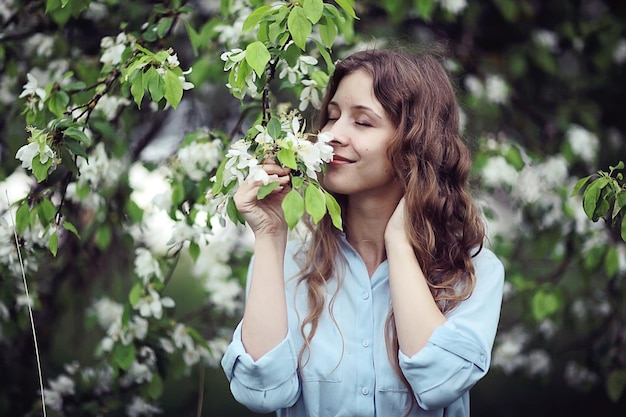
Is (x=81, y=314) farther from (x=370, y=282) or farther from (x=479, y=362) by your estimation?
(x=479, y=362)

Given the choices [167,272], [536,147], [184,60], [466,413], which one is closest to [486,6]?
[536,147]

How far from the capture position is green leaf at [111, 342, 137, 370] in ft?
8.47

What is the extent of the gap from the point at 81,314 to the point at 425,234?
2.26 m

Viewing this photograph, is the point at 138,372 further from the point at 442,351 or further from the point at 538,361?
the point at 538,361

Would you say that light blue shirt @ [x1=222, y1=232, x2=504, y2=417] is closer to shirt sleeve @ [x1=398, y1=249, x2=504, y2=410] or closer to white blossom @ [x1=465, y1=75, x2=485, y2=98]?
shirt sleeve @ [x1=398, y1=249, x2=504, y2=410]

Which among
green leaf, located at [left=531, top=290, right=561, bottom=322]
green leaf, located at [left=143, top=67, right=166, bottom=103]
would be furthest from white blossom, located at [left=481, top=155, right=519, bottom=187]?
green leaf, located at [left=143, top=67, right=166, bottom=103]

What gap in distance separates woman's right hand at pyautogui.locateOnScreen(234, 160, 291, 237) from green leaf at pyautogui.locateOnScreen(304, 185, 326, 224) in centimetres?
17

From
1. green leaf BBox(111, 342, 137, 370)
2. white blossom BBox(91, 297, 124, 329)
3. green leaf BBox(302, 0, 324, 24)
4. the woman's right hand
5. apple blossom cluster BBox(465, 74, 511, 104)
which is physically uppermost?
green leaf BBox(302, 0, 324, 24)

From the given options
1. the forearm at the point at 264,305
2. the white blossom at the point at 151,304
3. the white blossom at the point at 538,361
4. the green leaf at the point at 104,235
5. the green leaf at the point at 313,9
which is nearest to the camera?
the green leaf at the point at 313,9

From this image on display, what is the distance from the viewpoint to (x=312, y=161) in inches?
67.5

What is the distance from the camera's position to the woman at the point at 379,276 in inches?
74.5

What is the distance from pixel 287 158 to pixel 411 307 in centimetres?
47

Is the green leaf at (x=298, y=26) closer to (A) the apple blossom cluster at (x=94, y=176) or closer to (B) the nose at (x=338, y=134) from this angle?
(B) the nose at (x=338, y=134)

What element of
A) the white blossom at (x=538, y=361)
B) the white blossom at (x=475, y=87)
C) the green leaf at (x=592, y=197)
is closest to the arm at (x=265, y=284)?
the green leaf at (x=592, y=197)
